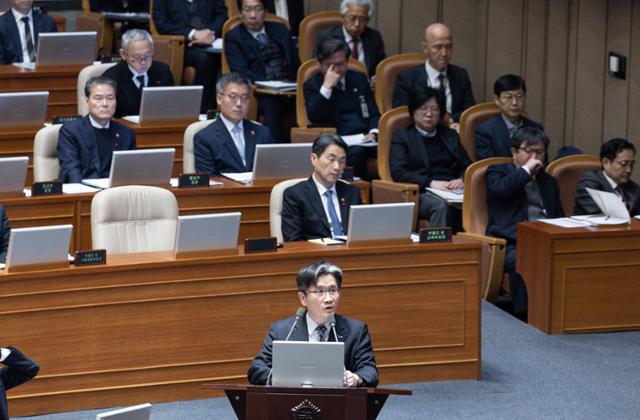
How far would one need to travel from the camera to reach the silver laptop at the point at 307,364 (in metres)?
4.73

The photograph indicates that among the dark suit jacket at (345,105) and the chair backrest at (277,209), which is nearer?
the chair backrest at (277,209)

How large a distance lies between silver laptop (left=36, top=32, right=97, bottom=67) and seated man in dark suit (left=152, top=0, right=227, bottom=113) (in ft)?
3.29

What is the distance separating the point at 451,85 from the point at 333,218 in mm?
3079

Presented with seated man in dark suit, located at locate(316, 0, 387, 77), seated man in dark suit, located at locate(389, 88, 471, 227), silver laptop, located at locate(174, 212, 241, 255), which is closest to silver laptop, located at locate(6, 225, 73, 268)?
silver laptop, located at locate(174, 212, 241, 255)

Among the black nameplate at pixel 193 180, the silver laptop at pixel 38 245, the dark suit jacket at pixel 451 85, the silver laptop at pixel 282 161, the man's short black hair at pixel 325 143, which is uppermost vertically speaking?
the dark suit jacket at pixel 451 85

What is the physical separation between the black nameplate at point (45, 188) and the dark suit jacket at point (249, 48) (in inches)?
118

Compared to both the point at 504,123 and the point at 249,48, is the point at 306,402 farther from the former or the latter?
the point at 249,48

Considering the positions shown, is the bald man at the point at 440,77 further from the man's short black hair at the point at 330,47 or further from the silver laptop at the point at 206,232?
the silver laptop at the point at 206,232

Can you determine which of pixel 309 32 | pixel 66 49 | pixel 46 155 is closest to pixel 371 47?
pixel 309 32

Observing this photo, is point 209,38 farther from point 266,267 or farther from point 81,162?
point 266,267

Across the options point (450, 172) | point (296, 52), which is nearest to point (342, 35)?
point (296, 52)

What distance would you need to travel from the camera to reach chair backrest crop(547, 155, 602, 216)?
8516 millimetres

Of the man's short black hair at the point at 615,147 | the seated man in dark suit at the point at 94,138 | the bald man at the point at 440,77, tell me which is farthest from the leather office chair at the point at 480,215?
the seated man in dark suit at the point at 94,138

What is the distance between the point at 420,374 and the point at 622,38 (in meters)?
3.40
